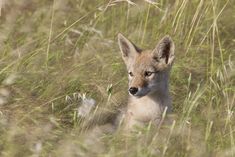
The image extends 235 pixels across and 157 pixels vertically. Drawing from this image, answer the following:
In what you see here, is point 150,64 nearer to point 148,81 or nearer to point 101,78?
point 148,81

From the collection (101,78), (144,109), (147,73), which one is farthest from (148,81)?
(101,78)

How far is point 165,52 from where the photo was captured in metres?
6.09

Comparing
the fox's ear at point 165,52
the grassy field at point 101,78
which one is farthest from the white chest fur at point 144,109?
the fox's ear at point 165,52

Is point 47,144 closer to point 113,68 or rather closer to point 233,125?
point 233,125

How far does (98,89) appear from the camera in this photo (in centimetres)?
600

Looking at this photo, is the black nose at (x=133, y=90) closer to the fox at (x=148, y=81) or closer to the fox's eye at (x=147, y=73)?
the fox at (x=148, y=81)

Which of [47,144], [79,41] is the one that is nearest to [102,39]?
[79,41]

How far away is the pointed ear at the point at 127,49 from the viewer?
611cm

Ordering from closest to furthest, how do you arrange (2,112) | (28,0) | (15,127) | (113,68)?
(15,127) → (2,112) → (113,68) → (28,0)

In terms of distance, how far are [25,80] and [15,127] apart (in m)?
1.08

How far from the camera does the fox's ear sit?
6004 millimetres

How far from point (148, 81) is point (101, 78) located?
0.56m

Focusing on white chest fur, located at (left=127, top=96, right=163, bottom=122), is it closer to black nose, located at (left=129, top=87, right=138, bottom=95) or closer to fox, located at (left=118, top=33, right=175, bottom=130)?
fox, located at (left=118, top=33, right=175, bottom=130)

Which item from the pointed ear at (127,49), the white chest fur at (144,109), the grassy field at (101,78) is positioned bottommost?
the white chest fur at (144,109)
